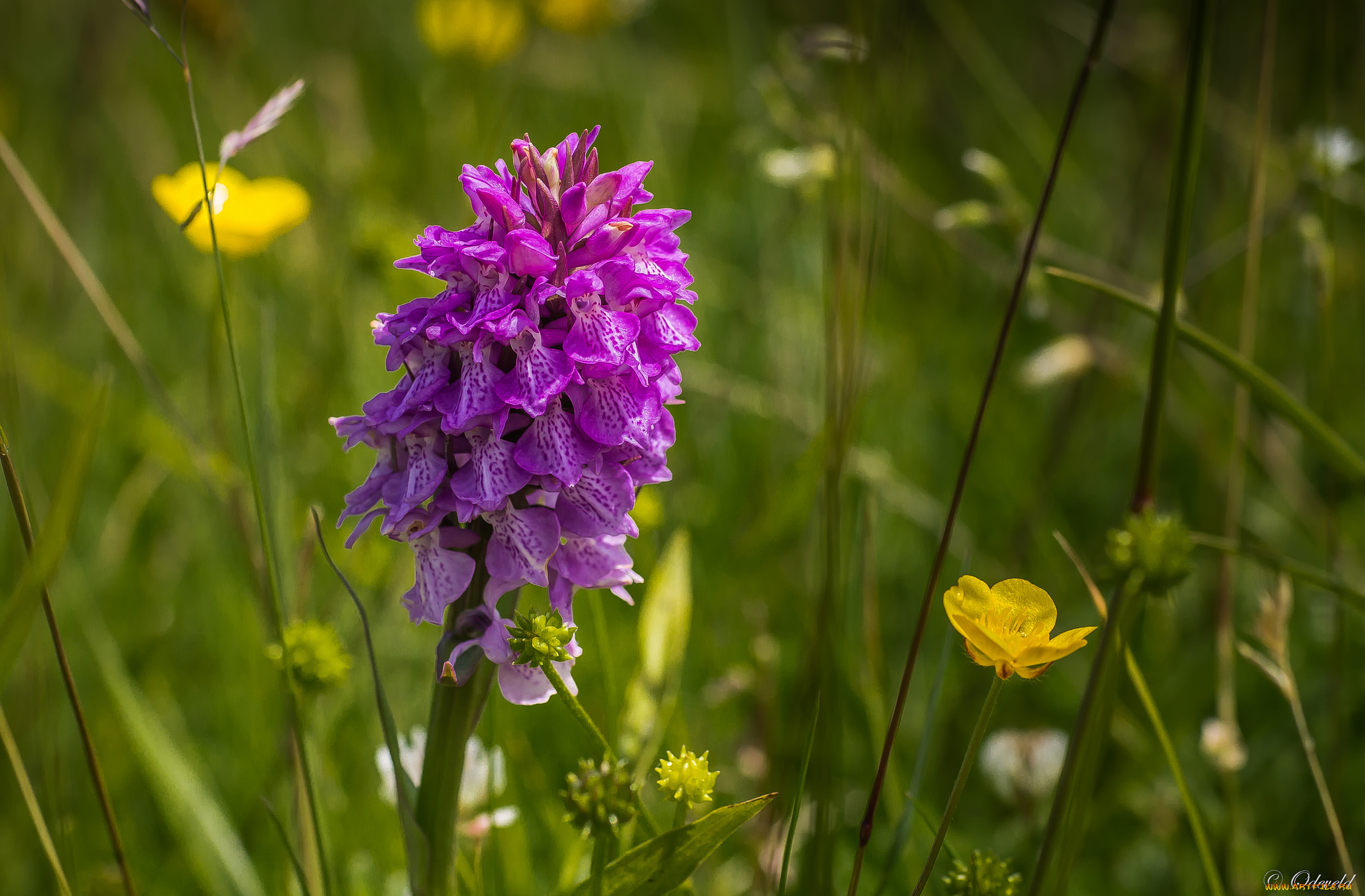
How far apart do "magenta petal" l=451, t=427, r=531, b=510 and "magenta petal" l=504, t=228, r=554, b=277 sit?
0.56 ft

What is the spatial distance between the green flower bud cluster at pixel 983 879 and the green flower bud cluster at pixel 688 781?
0.95ft

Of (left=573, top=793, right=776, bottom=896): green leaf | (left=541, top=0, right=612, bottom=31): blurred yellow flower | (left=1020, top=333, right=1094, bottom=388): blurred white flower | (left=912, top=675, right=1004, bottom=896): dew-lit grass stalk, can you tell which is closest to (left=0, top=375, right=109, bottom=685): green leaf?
(left=573, top=793, right=776, bottom=896): green leaf

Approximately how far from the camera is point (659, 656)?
137 centimetres

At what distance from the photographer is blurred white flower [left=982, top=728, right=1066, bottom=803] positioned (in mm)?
1667

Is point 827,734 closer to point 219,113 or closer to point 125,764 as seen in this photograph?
point 125,764

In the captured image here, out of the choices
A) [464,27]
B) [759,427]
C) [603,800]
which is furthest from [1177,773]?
[464,27]

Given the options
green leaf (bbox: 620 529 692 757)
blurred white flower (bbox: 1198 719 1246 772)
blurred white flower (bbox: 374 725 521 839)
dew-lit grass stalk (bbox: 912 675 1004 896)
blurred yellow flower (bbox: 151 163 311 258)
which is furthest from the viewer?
blurred yellow flower (bbox: 151 163 311 258)

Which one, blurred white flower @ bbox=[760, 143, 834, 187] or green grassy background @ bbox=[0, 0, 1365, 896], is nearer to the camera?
green grassy background @ bbox=[0, 0, 1365, 896]

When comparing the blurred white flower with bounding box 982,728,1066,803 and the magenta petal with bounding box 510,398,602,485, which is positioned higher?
the magenta petal with bounding box 510,398,602,485

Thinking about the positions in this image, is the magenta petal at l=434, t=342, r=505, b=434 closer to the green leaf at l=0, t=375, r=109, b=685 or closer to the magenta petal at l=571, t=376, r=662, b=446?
the magenta petal at l=571, t=376, r=662, b=446

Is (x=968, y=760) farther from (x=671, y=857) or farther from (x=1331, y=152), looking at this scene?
(x=1331, y=152)

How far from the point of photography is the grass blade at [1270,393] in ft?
3.26

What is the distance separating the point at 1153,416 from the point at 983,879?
518mm

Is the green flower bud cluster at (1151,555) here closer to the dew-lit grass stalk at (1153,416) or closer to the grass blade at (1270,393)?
the dew-lit grass stalk at (1153,416)
